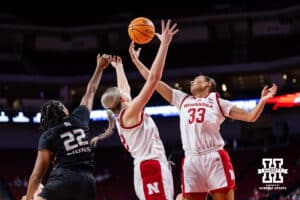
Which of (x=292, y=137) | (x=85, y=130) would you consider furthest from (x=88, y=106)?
(x=292, y=137)

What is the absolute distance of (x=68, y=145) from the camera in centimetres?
541

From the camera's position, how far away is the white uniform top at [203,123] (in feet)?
20.5

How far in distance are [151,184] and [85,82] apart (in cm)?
2158

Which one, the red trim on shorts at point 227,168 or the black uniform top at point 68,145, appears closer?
the black uniform top at point 68,145

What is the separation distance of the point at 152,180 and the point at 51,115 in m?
1.28

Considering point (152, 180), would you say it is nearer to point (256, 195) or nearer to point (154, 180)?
point (154, 180)

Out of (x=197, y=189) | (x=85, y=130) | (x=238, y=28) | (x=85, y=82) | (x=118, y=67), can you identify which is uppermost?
(x=238, y=28)

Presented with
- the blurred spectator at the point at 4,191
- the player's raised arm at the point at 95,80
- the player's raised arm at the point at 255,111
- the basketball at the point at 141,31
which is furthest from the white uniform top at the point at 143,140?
the blurred spectator at the point at 4,191

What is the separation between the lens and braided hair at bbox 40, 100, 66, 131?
5.55 m

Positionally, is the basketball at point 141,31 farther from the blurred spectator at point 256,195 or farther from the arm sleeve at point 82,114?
the blurred spectator at point 256,195


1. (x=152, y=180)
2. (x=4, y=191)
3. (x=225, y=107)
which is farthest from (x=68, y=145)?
(x=4, y=191)

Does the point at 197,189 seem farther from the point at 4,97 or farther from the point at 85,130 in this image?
the point at 4,97

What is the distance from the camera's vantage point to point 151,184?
512cm

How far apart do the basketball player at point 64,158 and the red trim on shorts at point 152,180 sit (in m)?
0.57
